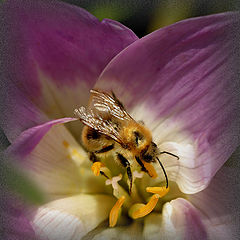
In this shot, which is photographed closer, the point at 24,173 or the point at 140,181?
the point at 24,173

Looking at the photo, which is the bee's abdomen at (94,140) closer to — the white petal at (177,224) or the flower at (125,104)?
the flower at (125,104)

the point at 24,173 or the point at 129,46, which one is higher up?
the point at 129,46

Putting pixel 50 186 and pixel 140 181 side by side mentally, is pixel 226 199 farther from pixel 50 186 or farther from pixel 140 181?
pixel 50 186

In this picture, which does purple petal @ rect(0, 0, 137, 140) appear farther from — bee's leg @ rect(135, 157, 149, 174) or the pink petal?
bee's leg @ rect(135, 157, 149, 174)

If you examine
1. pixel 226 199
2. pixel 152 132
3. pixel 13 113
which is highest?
pixel 13 113

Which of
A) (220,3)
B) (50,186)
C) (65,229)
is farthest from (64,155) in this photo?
(220,3)

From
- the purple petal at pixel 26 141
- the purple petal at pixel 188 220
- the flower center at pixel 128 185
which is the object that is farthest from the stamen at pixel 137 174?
the purple petal at pixel 26 141
